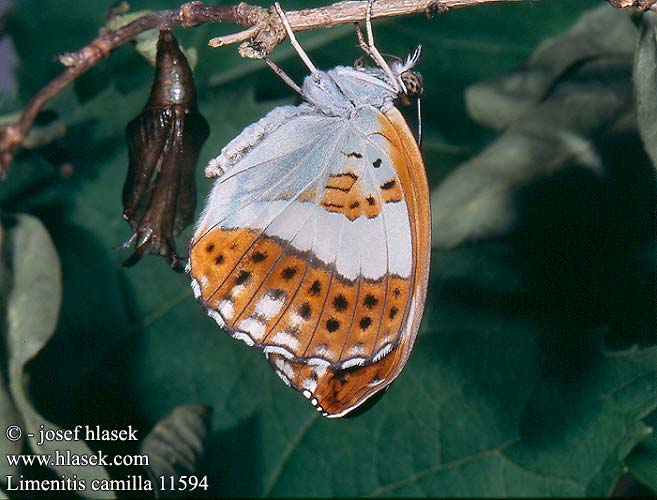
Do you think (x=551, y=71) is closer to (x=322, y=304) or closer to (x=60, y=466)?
(x=322, y=304)

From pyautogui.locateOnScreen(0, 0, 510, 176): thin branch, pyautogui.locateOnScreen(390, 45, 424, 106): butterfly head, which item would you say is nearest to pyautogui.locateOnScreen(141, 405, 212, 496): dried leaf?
pyautogui.locateOnScreen(0, 0, 510, 176): thin branch

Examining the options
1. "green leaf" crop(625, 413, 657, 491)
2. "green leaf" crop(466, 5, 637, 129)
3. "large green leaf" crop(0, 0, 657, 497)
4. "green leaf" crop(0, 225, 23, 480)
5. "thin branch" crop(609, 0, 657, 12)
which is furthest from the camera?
"green leaf" crop(466, 5, 637, 129)

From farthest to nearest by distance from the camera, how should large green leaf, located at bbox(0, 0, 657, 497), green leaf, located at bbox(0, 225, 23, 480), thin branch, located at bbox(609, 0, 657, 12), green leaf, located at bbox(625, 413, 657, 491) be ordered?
large green leaf, located at bbox(0, 0, 657, 497) → green leaf, located at bbox(625, 413, 657, 491) → green leaf, located at bbox(0, 225, 23, 480) → thin branch, located at bbox(609, 0, 657, 12)

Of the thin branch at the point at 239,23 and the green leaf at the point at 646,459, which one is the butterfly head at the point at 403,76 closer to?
the thin branch at the point at 239,23

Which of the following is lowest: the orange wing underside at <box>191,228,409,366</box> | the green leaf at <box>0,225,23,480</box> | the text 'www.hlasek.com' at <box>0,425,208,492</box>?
the text 'www.hlasek.com' at <box>0,425,208,492</box>

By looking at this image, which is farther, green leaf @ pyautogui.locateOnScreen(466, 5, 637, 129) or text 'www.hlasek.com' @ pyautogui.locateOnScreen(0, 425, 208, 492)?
green leaf @ pyautogui.locateOnScreen(466, 5, 637, 129)

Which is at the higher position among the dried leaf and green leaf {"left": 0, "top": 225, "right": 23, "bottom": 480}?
green leaf {"left": 0, "top": 225, "right": 23, "bottom": 480}

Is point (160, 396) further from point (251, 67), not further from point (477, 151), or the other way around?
point (477, 151)

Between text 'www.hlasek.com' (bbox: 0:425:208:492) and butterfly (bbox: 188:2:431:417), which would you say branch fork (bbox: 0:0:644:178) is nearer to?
butterfly (bbox: 188:2:431:417)
